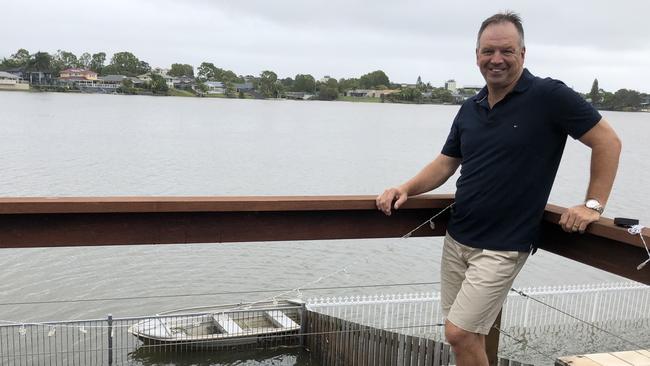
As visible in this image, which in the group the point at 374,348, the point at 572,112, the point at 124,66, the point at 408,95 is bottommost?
the point at 374,348

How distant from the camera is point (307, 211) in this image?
307 cm

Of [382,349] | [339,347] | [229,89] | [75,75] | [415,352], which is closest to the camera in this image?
[415,352]

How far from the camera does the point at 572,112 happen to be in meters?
2.61

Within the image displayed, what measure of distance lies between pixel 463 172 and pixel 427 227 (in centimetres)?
49

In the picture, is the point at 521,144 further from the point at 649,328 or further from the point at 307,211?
the point at 649,328

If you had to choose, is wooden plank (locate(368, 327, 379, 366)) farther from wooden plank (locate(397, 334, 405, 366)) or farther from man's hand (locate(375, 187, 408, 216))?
man's hand (locate(375, 187, 408, 216))

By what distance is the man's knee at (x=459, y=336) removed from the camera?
2807mm

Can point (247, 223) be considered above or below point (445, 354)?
above

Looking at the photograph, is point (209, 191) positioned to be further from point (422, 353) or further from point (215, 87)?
Result: point (215, 87)

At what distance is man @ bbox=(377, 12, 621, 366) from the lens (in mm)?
2648

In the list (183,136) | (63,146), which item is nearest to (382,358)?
(63,146)

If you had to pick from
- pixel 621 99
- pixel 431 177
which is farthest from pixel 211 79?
pixel 431 177

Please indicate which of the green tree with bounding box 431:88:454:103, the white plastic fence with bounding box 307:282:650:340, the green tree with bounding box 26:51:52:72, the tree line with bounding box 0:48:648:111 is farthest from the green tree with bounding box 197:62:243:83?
the white plastic fence with bounding box 307:282:650:340

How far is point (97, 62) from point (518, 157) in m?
210
